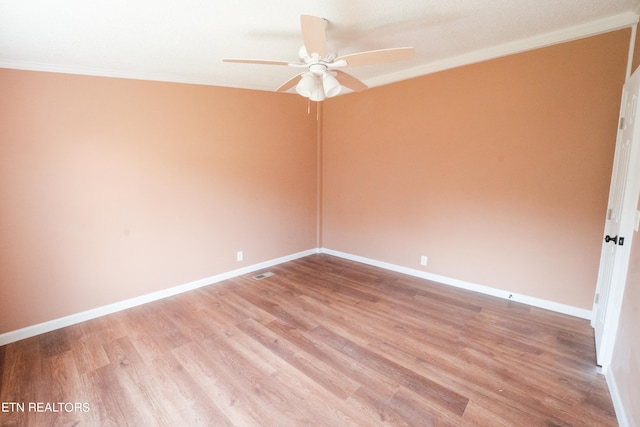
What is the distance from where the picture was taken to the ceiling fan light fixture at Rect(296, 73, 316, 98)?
220 cm

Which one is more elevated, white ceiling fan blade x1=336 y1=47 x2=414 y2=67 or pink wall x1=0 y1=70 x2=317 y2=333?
white ceiling fan blade x1=336 y1=47 x2=414 y2=67

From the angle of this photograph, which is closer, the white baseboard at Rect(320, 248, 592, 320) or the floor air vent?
the white baseboard at Rect(320, 248, 592, 320)

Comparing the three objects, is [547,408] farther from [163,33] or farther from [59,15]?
[59,15]

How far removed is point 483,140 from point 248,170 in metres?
2.79

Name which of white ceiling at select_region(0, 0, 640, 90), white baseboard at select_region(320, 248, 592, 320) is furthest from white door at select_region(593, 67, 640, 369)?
white ceiling at select_region(0, 0, 640, 90)

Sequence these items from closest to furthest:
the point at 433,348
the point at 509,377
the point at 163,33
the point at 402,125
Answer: the point at 509,377 → the point at 163,33 → the point at 433,348 → the point at 402,125

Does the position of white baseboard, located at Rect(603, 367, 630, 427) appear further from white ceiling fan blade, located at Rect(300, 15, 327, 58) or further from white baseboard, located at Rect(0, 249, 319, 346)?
white baseboard, located at Rect(0, 249, 319, 346)

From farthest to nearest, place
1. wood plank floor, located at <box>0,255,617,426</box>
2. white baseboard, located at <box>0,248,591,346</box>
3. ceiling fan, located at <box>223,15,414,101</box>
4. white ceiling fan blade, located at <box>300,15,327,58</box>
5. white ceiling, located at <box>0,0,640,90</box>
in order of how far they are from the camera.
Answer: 1. white baseboard, located at <box>0,248,591,346</box>
2. white ceiling, located at <box>0,0,640,90</box>
3. wood plank floor, located at <box>0,255,617,426</box>
4. ceiling fan, located at <box>223,15,414,101</box>
5. white ceiling fan blade, located at <box>300,15,327,58</box>

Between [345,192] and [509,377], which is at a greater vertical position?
[345,192]

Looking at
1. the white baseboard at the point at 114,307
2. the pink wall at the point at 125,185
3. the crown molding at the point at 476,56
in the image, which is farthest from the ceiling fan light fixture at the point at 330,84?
the white baseboard at the point at 114,307

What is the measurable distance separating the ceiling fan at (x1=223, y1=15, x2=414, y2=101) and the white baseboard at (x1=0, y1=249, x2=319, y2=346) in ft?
8.11

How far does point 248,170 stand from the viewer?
386cm

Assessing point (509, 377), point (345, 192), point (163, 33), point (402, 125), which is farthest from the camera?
point (345, 192)

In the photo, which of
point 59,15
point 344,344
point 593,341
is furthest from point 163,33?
point 593,341
